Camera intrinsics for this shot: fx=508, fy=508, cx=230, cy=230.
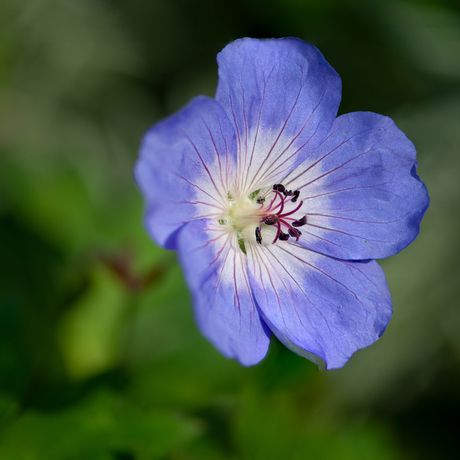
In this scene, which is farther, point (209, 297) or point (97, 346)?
point (97, 346)

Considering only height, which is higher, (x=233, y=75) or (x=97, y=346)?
(x=233, y=75)

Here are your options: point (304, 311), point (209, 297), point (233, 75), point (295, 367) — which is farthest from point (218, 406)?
point (233, 75)

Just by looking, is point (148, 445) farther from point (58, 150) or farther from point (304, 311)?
point (58, 150)

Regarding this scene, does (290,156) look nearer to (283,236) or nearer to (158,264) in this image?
(283,236)

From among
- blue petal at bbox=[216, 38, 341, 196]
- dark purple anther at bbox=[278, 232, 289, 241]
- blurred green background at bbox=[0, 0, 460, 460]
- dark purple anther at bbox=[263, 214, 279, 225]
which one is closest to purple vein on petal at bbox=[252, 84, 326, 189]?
blue petal at bbox=[216, 38, 341, 196]

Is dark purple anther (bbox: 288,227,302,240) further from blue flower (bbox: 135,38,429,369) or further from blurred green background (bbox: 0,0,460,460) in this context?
blurred green background (bbox: 0,0,460,460)

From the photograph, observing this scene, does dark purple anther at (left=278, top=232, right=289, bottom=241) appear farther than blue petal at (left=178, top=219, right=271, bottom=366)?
Yes

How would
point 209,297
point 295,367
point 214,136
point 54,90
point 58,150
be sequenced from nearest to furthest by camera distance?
point 209,297, point 214,136, point 295,367, point 58,150, point 54,90
